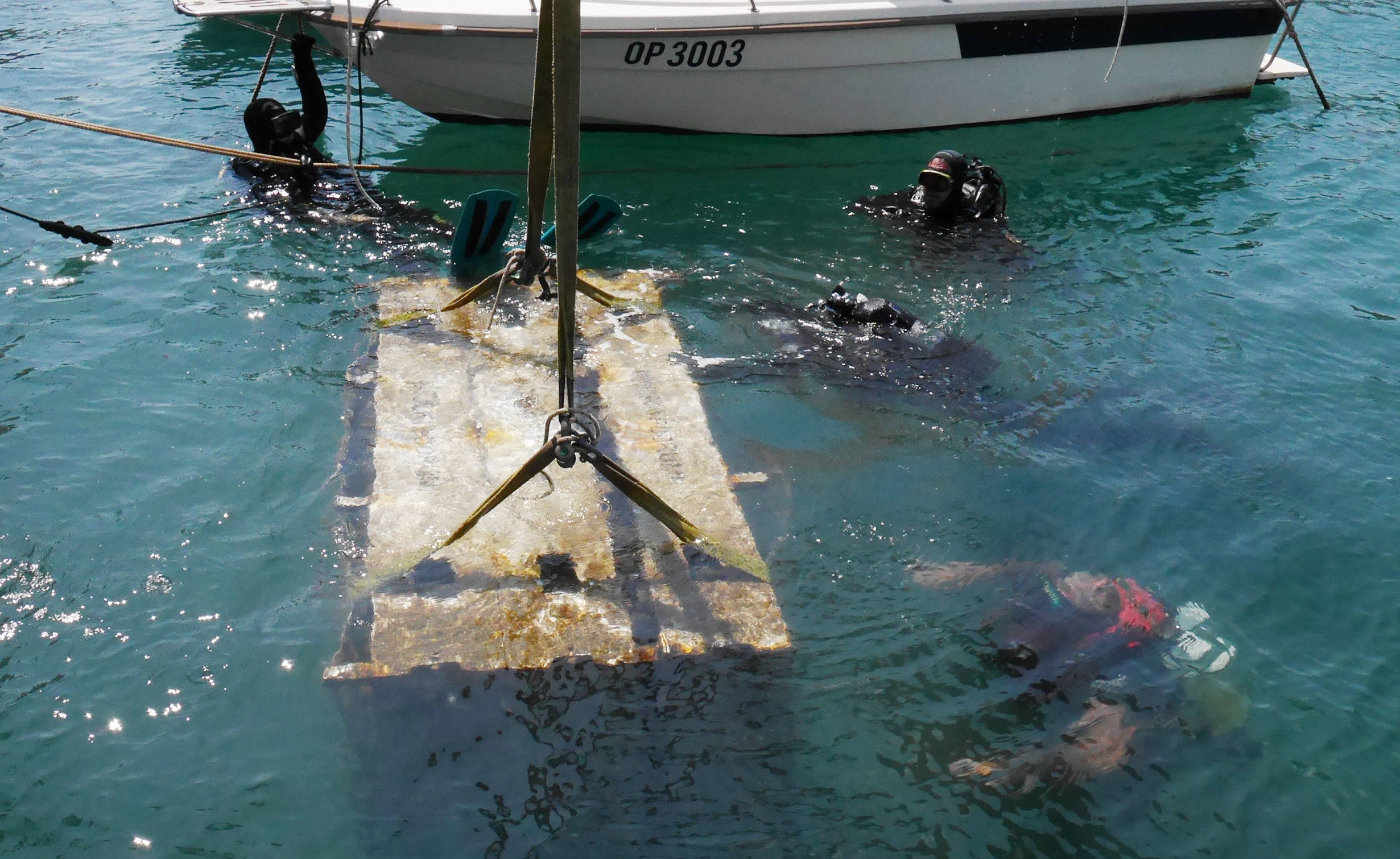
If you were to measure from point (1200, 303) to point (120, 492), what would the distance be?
7.01m

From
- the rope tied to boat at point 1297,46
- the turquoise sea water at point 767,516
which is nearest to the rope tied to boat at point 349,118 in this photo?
the turquoise sea water at point 767,516

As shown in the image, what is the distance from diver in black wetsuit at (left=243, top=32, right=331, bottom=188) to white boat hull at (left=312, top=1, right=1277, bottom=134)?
3.46 ft

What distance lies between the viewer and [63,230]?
5602 mm

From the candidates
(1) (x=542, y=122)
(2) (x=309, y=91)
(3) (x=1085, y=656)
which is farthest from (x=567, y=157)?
(2) (x=309, y=91)

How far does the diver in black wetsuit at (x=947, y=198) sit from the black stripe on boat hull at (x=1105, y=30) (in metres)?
1.72

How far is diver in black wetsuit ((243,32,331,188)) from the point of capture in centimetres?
785

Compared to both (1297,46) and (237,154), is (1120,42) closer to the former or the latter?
(1297,46)

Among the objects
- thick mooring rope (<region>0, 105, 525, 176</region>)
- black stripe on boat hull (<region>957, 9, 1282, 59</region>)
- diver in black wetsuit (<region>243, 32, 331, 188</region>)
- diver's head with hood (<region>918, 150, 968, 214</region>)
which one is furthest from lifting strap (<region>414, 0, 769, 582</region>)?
black stripe on boat hull (<region>957, 9, 1282, 59</region>)

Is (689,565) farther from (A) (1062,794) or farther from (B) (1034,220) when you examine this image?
(B) (1034,220)

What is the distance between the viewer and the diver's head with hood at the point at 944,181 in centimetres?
750

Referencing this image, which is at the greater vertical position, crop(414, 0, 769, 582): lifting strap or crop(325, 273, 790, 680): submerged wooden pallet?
crop(414, 0, 769, 582): lifting strap

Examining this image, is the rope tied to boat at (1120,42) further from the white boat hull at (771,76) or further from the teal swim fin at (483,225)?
the teal swim fin at (483,225)

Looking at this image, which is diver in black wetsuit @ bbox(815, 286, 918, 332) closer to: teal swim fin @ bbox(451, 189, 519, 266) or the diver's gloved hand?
teal swim fin @ bbox(451, 189, 519, 266)

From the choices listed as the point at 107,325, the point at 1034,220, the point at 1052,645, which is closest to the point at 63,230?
the point at 107,325
